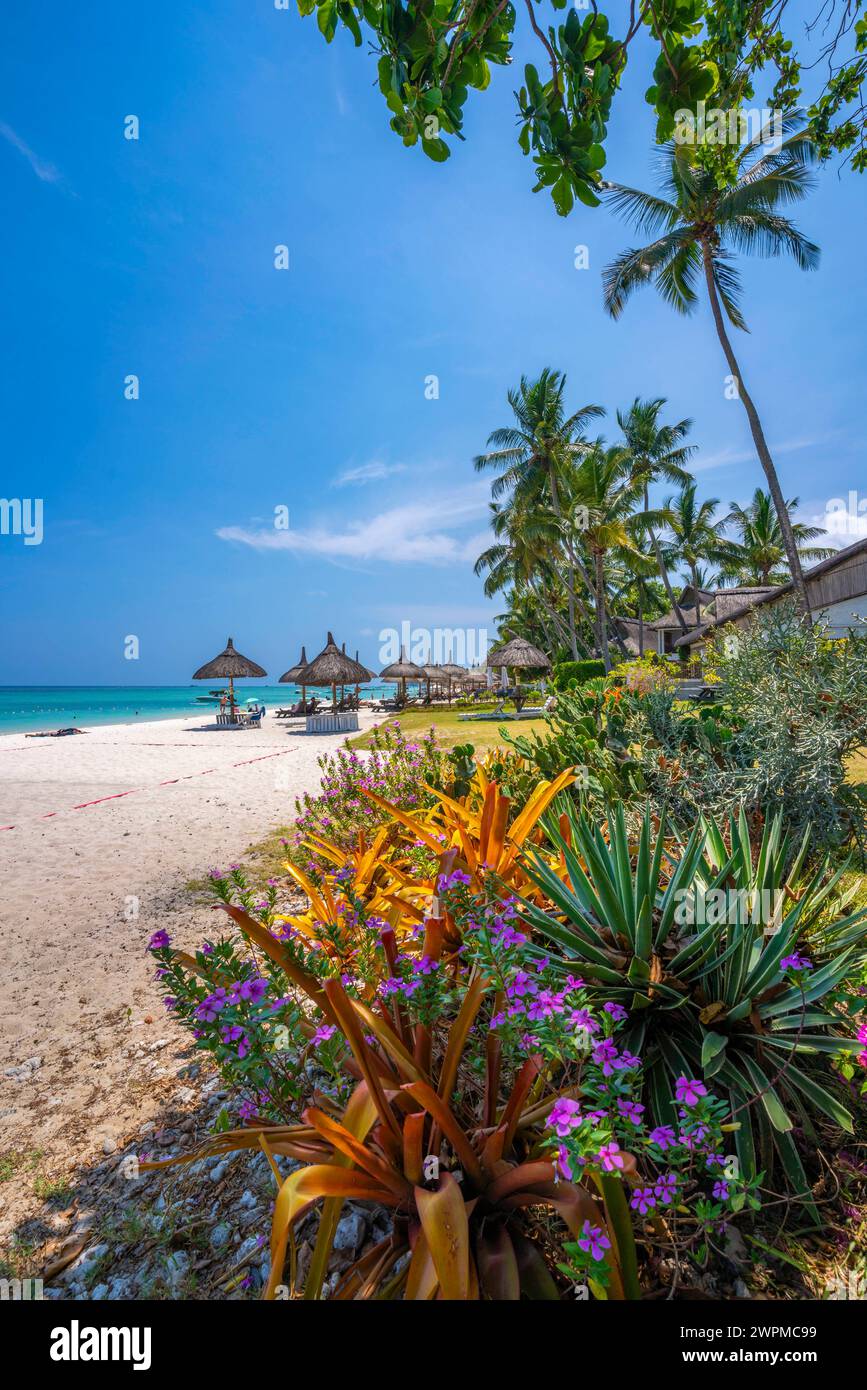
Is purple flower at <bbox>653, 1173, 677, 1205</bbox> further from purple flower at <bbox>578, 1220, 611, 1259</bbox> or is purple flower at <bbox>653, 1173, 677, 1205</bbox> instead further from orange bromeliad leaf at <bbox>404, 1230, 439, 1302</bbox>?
orange bromeliad leaf at <bbox>404, 1230, 439, 1302</bbox>

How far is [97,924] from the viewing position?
4.52 metres

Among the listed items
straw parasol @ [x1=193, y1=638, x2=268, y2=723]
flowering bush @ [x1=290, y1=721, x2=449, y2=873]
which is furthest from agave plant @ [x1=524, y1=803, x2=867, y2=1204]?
straw parasol @ [x1=193, y1=638, x2=268, y2=723]

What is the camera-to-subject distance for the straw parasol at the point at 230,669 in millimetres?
28828

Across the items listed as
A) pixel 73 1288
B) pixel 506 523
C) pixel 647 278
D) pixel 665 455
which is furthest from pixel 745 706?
pixel 665 455

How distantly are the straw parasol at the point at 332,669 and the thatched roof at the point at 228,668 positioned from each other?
352cm

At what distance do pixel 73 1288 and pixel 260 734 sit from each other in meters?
23.5

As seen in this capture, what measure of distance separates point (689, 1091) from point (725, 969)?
2.46 ft

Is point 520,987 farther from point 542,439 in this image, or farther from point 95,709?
point 95,709

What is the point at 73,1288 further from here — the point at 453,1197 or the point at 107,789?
the point at 107,789

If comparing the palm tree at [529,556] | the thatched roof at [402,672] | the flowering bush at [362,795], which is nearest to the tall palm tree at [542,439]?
the palm tree at [529,556]

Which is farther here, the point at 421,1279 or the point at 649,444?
the point at 649,444

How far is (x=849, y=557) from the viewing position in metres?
16.7

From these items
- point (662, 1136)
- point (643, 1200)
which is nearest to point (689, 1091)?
point (662, 1136)

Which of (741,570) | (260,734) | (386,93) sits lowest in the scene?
(260,734)
